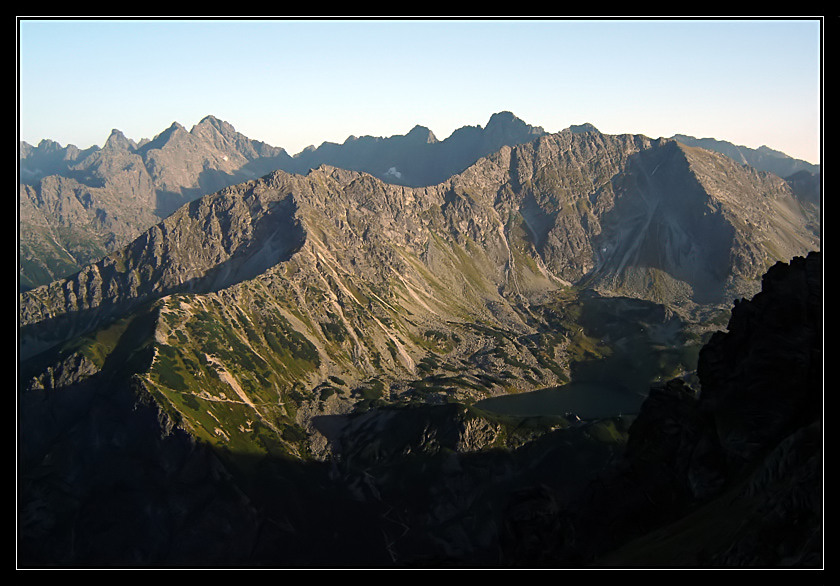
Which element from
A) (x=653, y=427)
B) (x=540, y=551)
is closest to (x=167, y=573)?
(x=540, y=551)

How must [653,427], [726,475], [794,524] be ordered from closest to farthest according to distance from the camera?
[794,524] → [726,475] → [653,427]

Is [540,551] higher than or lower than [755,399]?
lower

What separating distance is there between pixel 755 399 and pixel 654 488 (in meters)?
18.6

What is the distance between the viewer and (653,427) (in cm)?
9881

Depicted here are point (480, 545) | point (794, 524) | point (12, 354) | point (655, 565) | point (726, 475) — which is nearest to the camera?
point (12, 354)

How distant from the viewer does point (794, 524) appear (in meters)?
54.2

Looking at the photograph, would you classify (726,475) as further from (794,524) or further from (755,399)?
(794,524)

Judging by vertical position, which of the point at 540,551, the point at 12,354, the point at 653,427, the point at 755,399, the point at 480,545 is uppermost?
the point at 12,354

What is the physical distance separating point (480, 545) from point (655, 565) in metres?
141

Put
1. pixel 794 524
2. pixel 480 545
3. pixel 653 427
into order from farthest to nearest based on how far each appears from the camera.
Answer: pixel 480 545
pixel 653 427
pixel 794 524
